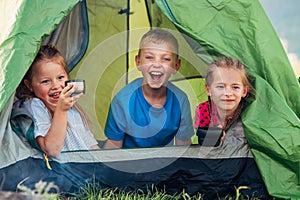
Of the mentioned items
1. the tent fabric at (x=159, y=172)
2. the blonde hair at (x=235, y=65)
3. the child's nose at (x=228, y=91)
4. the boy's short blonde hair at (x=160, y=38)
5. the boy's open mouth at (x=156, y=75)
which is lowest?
the tent fabric at (x=159, y=172)

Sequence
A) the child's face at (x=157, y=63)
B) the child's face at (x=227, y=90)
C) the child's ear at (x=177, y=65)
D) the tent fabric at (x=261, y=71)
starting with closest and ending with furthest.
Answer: the tent fabric at (x=261, y=71) → the child's face at (x=227, y=90) → the child's face at (x=157, y=63) → the child's ear at (x=177, y=65)

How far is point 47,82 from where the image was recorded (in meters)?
2.62

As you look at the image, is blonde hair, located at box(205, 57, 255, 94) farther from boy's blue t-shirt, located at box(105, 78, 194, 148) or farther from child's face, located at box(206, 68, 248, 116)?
boy's blue t-shirt, located at box(105, 78, 194, 148)

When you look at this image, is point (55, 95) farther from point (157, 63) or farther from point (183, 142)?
point (183, 142)

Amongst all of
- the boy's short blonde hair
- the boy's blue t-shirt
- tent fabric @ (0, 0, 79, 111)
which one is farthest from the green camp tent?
the boy's blue t-shirt

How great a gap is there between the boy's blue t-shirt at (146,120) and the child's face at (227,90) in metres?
0.34

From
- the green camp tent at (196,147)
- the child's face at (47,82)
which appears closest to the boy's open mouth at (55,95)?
the child's face at (47,82)

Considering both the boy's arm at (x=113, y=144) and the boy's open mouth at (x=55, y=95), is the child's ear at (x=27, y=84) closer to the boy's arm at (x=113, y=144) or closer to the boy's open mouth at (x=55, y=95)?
the boy's open mouth at (x=55, y=95)

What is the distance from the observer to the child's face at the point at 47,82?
2.60 m

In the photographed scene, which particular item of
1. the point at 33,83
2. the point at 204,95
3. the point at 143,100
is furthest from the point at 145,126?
the point at 33,83

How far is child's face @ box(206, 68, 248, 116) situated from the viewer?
8.34 ft

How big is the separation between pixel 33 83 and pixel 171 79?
2.57 ft

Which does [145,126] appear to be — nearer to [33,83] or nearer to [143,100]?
[143,100]

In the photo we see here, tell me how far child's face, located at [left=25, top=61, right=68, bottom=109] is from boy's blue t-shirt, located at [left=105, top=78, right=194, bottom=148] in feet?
1.34
